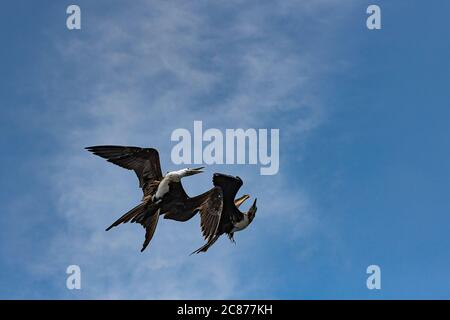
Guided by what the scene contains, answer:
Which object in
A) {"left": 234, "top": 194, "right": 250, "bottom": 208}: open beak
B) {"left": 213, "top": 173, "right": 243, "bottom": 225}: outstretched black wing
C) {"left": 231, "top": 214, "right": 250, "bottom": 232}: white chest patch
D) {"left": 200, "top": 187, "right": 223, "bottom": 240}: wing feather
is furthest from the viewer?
{"left": 234, "top": 194, "right": 250, "bottom": 208}: open beak

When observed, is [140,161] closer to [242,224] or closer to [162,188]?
[162,188]

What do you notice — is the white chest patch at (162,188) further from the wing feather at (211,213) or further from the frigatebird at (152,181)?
the wing feather at (211,213)

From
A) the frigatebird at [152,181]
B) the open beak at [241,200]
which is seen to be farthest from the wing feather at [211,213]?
the open beak at [241,200]

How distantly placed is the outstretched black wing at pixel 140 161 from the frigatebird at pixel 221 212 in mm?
2204

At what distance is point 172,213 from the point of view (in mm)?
30188

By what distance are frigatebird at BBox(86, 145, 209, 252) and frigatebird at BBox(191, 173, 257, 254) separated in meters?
0.40

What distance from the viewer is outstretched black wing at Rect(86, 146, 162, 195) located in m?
29.5

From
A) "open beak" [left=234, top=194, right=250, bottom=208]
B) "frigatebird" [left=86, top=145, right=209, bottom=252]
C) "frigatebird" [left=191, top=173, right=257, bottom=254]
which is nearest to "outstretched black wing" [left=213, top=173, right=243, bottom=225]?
"frigatebird" [left=191, top=173, right=257, bottom=254]

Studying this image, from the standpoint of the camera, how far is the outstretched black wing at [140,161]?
96.8 feet

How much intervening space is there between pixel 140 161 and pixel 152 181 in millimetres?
907

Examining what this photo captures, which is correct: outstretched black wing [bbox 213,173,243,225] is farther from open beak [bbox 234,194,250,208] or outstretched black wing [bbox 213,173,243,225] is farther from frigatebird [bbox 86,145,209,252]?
open beak [bbox 234,194,250,208]
